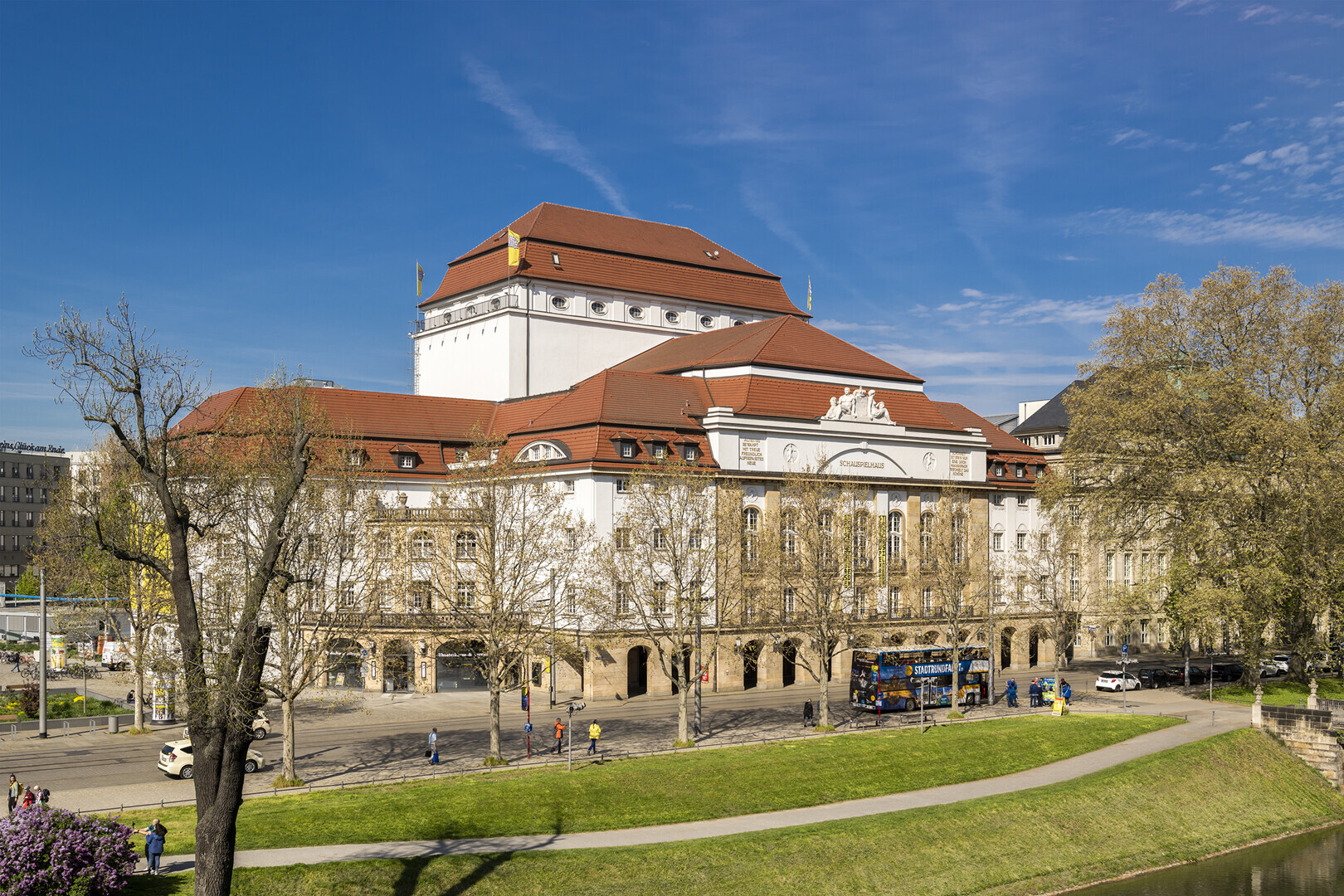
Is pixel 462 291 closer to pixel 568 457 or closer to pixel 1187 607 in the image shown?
pixel 568 457

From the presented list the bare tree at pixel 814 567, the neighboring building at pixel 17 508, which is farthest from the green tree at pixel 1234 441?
the neighboring building at pixel 17 508

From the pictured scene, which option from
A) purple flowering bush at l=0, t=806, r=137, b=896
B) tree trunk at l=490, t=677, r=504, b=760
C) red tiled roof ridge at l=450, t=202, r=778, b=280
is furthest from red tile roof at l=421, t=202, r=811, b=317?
purple flowering bush at l=0, t=806, r=137, b=896

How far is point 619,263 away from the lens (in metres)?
85.9

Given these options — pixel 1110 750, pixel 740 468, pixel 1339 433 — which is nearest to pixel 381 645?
pixel 740 468

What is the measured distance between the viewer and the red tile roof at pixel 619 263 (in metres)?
82.8

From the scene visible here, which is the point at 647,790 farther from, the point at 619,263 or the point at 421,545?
the point at 619,263

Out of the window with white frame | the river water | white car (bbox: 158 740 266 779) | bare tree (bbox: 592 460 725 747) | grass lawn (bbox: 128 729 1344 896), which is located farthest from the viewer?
bare tree (bbox: 592 460 725 747)

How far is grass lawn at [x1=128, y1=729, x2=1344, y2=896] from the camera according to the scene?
28859 mm

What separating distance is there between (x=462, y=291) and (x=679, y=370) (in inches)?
798

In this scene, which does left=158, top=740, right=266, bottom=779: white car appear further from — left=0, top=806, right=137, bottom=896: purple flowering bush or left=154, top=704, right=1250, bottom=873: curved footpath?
left=0, top=806, right=137, bottom=896: purple flowering bush

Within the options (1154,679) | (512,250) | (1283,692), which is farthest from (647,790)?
(512,250)

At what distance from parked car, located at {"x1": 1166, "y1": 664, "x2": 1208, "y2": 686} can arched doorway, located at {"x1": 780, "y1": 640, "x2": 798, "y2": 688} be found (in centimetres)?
2370

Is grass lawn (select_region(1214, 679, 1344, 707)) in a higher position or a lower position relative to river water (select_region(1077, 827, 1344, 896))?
higher

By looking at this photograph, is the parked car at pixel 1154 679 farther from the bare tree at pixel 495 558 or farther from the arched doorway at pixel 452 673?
the arched doorway at pixel 452 673
